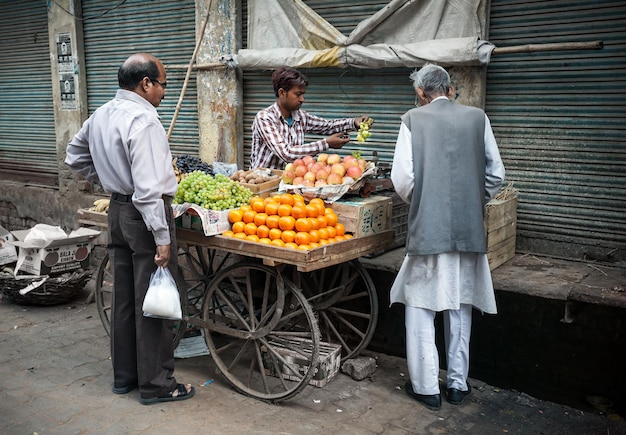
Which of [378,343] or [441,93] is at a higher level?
[441,93]

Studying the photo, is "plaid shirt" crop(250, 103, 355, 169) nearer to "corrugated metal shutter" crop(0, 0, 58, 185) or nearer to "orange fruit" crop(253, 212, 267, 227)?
"orange fruit" crop(253, 212, 267, 227)

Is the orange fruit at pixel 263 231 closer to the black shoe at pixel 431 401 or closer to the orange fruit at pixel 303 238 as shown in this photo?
the orange fruit at pixel 303 238

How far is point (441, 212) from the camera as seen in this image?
3984mm

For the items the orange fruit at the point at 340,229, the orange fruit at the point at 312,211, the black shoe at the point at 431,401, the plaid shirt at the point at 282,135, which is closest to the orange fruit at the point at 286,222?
the orange fruit at the point at 312,211

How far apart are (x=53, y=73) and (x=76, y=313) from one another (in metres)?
4.54

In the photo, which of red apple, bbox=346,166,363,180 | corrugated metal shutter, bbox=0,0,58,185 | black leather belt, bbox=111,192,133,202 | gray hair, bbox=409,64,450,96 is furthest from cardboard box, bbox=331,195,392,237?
corrugated metal shutter, bbox=0,0,58,185

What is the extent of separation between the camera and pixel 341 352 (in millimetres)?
5078

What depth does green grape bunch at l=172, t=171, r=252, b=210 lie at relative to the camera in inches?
170

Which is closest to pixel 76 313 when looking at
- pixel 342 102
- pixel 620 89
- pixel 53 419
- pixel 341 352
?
pixel 53 419

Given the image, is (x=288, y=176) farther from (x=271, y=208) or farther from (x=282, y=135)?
(x=282, y=135)

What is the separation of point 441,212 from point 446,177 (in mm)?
227

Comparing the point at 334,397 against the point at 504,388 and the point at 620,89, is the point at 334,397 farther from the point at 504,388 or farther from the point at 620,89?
the point at 620,89

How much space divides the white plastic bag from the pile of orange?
53 centimetres

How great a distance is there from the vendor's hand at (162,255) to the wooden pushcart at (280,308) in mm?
401
